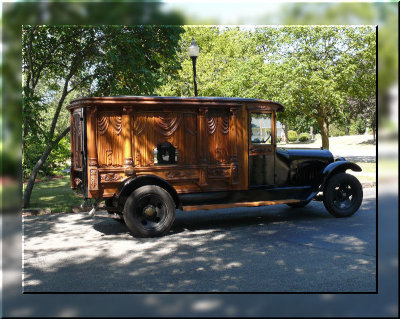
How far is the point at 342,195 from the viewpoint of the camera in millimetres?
9906

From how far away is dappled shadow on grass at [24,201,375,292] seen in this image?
547 centimetres

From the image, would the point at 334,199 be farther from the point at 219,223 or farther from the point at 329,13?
the point at 329,13

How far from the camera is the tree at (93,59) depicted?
476 inches

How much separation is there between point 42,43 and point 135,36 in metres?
2.80

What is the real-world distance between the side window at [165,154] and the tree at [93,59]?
4.19 meters

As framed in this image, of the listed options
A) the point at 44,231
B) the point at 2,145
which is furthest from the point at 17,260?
the point at 44,231

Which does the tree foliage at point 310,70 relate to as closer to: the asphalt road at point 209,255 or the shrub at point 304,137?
the asphalt road at point 209,255

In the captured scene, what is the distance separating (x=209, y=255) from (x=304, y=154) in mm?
4237

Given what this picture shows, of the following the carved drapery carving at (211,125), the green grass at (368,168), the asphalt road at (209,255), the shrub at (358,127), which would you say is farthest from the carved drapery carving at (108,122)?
the shrub at (358,127)

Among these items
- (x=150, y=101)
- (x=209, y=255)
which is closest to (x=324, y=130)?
(x=150, y=101)

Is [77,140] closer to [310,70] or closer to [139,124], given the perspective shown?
[139,124]

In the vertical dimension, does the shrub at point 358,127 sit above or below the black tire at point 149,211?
above

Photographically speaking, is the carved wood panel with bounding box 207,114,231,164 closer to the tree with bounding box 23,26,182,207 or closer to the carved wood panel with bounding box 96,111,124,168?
the carved wood panel with bounding box 96,111,124,168

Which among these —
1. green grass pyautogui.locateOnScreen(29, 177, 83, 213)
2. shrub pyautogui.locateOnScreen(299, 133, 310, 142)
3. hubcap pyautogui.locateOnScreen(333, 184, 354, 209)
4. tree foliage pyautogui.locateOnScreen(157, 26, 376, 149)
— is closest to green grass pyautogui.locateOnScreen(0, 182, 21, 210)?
hubcap pyautogui.locateOnScreen(333, 184, 354, 209)
